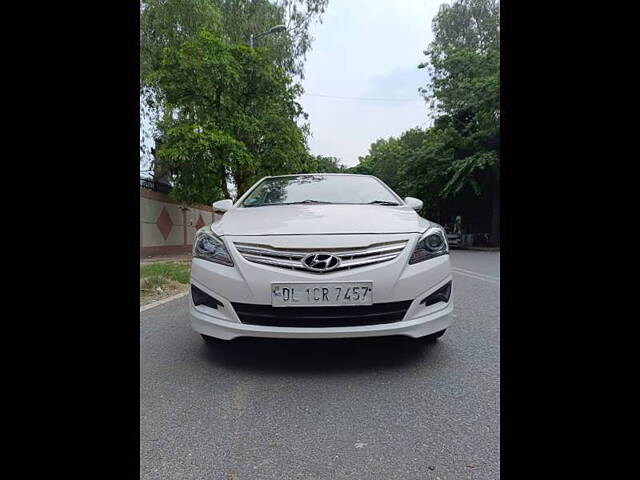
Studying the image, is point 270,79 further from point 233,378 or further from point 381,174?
point 381,174

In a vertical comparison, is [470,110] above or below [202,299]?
above

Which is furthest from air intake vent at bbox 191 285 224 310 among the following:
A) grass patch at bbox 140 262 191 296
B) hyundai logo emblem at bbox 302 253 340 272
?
grass patch at bbox 140 262 191 296

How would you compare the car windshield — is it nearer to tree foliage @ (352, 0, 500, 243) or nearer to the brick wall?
the brick wall

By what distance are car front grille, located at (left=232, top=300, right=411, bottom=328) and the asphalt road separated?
0.31m

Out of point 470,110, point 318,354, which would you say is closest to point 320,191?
point 318,354

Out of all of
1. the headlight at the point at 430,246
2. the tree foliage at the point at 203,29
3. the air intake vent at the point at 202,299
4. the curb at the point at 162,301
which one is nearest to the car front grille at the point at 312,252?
the headlight at the point at 430,246

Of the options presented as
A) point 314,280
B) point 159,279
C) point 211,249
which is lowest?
point 159,279

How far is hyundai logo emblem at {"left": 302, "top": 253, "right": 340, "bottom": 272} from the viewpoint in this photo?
212cm

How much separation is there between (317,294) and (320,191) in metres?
1.45

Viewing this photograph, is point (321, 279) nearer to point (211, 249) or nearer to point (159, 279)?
point (211, 249)

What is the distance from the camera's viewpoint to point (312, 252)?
2.14 metres

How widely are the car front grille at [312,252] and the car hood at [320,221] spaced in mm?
124
